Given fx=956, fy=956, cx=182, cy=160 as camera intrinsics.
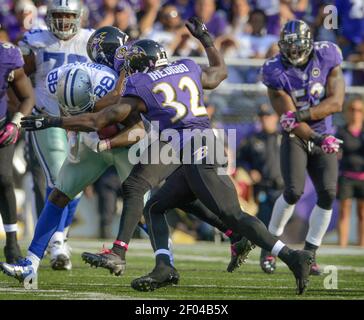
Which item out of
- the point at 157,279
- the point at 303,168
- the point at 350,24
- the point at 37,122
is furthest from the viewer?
the point at 350,24

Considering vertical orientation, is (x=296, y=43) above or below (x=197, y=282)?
above

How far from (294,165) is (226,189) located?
1.71 m

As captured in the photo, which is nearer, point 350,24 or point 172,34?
point 172,34

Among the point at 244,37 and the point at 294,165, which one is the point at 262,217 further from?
the point at 294,165

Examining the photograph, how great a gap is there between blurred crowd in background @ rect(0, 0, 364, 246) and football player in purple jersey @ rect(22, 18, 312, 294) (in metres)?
4.83

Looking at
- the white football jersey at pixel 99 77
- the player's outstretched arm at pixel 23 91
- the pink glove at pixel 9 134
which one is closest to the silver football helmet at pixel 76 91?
the white football jersey at pixel 99 77

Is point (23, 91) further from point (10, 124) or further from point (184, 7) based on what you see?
point (184, 7)

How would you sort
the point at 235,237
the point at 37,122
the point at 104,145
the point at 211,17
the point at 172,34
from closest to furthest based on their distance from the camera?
1. the point at 37,122
2. the point at 104,145
3. the point at 235,237
4. the point at 172,34
5. the point at 211,17

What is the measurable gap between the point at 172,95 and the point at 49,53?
211 cm

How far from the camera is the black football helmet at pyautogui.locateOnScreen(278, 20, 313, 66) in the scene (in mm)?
7453

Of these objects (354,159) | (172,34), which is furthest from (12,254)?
(172,34)

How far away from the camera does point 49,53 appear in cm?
774
